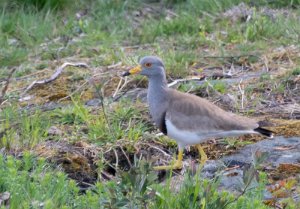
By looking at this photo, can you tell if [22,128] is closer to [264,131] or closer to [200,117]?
[200,117]

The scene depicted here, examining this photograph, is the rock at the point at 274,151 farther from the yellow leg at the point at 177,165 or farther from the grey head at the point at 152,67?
the grey head at the point at 152,67

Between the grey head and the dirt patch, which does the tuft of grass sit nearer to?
the dirt patch

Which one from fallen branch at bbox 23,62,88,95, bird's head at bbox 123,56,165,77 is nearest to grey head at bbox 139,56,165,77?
bird's head at bbox 123,56,165,77

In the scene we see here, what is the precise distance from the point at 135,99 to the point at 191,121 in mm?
1648

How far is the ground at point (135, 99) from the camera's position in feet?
17.9

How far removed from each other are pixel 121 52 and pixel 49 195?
4.11 m

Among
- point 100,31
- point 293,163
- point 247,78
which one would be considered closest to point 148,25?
point 100,31

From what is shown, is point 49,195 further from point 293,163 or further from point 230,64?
point 230,64

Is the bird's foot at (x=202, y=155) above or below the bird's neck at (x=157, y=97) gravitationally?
below

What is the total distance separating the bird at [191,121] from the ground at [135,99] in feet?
0.77

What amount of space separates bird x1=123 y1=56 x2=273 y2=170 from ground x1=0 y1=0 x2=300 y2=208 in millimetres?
233

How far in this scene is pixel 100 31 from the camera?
10.9m

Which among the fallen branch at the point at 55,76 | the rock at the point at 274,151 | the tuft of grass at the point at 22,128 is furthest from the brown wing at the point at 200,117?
the fallen branch at the point at 55,76

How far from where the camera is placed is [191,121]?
21.8 feet
